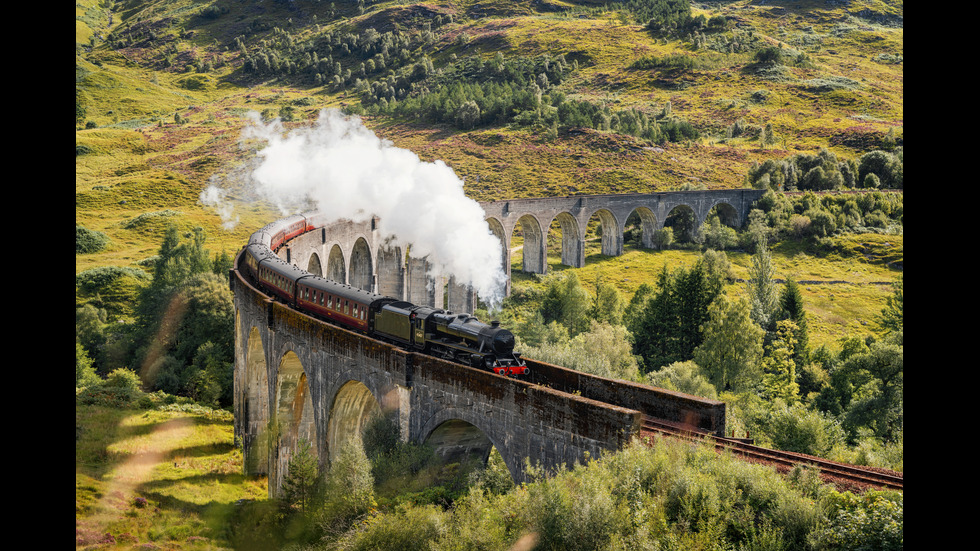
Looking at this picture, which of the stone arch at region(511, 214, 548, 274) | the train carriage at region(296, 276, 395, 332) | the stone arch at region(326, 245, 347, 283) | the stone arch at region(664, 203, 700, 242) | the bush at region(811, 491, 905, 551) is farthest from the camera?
the stone arch at region(664, 203, 700, 242)

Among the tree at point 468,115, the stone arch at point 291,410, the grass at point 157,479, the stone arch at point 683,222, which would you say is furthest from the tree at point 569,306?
the tree at point 468,115

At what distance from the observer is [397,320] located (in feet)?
77.3

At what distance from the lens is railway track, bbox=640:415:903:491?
47.6 ft

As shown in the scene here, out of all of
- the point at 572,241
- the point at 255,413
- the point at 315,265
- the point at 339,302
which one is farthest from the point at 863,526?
the point at 572,241

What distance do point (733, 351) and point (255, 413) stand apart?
92.7 ft

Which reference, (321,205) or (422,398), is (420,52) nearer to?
(321,205)

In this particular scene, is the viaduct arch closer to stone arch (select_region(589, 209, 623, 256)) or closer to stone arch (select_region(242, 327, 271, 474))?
stone arch (select_region(589, 209, 623, 256))

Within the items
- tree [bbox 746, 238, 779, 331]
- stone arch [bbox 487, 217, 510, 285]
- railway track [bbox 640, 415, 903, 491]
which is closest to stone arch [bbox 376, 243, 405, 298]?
stone arch [bbox 487, 217, 510, 285]

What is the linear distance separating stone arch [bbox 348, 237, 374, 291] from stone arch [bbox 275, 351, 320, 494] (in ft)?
68.3

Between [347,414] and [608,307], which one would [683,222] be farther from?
[347,414]

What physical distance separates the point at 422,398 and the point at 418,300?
36042 millimetres
